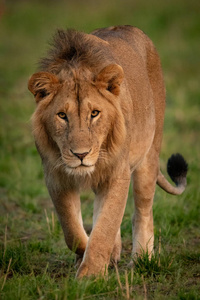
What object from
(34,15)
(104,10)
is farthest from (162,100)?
(34,15)

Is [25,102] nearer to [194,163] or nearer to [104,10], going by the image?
[194,163]

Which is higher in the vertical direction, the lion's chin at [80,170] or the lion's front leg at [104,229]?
the lion's chin at [80,170]

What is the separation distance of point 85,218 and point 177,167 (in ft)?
3.29

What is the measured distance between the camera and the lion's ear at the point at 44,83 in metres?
4.10

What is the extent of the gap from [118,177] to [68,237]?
0.54 metres

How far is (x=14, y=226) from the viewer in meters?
5.72

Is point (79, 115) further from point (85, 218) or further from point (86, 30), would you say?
point (86, 30)

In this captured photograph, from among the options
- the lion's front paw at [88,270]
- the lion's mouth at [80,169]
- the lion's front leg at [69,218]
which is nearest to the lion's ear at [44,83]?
the lion's mouth at [80,169]

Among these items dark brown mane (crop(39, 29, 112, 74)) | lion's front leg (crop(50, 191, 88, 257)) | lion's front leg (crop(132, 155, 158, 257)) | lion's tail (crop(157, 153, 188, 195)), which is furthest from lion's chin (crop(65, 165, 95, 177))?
lion's tail (crop(157, 153, 188, 195))

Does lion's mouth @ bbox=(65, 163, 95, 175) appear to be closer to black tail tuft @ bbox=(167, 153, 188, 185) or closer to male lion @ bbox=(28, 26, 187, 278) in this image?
male lion @ bbox=(28, 26, 187, 278)

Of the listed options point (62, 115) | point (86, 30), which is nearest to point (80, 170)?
point (62, 115)

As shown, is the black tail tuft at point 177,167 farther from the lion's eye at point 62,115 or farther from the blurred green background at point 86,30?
the lion's eye at point 62,115

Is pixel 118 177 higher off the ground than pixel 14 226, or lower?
higher

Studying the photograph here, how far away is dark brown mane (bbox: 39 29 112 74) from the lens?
4.29 meters
